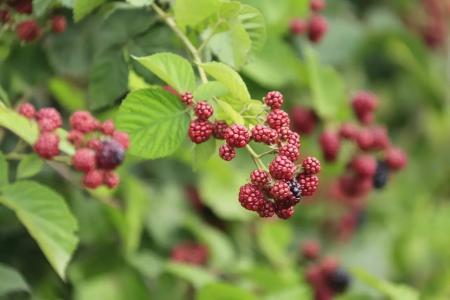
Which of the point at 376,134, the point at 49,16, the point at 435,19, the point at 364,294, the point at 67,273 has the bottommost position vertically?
the point at 67,273

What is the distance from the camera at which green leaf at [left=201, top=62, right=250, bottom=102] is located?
1.18 metres

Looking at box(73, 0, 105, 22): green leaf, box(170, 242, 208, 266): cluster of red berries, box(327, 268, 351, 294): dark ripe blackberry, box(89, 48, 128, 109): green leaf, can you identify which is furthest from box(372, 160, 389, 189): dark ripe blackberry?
box(73, 0, 105, 22): green leaf

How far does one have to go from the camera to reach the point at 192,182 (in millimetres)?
2377

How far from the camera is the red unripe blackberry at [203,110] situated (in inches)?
47.9

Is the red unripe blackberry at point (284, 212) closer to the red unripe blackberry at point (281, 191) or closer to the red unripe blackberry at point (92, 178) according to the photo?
the red unripe blackberry at point (281, 191)

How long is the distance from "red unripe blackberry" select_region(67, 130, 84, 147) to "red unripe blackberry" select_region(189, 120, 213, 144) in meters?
0.24

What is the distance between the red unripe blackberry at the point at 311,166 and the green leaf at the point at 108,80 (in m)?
0.47

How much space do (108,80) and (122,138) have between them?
0.52 ft

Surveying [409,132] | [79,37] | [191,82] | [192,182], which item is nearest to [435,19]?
[409,132]

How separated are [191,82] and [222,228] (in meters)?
1.15

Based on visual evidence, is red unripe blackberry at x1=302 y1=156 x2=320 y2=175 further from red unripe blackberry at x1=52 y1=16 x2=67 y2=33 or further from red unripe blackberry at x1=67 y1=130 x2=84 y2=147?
red unripe blackberry at x1=52 y1=16 x2=67 y2=33

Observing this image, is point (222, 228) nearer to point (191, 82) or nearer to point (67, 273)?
point (67, 273)

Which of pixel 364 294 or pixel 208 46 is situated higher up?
pixel 364 294

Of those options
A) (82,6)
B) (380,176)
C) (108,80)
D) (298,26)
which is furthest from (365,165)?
(82,6)
